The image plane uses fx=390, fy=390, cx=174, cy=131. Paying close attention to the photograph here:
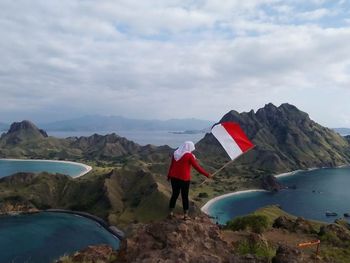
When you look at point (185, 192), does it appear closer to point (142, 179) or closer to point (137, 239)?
point (137, 239)

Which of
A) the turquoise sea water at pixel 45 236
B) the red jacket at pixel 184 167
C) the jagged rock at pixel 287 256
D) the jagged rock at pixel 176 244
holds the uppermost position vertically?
the red jacket at pixel 184 167

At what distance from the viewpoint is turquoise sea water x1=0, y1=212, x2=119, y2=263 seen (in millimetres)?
115625

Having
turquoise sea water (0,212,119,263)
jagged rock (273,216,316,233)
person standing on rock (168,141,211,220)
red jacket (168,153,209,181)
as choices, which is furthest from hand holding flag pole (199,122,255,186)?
turquoise sea water (0,212,119,263)

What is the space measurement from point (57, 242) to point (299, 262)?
12335 centimetres

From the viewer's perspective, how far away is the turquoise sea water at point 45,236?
116 m

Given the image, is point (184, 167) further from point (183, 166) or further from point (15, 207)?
point (15, 207)

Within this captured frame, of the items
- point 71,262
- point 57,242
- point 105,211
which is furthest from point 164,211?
point 71,262

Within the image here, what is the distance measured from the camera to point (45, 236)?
449ft

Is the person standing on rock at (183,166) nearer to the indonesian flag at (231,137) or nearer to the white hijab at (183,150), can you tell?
the white hijab at (183,150)

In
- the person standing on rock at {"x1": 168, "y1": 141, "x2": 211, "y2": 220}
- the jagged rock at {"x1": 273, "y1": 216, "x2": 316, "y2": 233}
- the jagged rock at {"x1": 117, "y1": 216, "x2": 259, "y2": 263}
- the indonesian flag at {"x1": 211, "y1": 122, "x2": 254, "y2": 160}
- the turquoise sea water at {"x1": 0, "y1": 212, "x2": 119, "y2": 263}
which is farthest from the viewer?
the turquoise sea water at {"x1": 0, "y1": 212, "x2": 119, "y2": 263}

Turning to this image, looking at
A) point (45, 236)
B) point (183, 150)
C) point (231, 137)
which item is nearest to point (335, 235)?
point (231, 137)

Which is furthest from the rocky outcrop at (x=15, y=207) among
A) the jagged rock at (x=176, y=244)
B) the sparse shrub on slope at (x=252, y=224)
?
the jagged rock at (x=176, y=244)

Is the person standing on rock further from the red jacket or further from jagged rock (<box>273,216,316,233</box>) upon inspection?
jagged rock (<box>273,216,316,233</box>)

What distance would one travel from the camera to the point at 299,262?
63.7 feet
